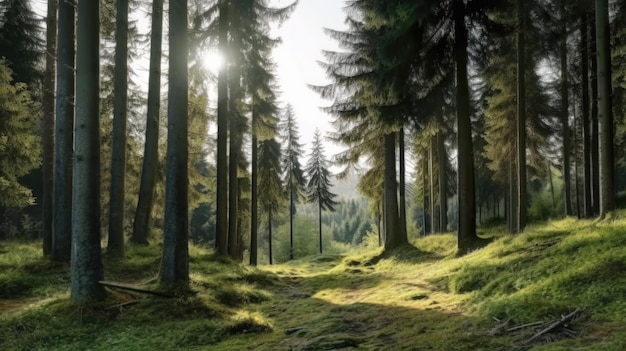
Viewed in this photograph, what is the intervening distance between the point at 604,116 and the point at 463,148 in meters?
3.88

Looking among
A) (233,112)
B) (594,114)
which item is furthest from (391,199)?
(594,114)

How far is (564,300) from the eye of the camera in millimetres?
5586

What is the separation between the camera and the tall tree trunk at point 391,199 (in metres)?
19.5

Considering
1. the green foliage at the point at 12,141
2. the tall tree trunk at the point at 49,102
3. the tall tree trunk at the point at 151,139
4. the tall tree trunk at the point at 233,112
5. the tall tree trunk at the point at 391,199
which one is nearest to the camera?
the tall tree trunk at the point at 49,102

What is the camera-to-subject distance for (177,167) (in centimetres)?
888

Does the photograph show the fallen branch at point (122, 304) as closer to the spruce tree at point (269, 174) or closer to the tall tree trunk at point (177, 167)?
the tall tree trunk at point (177, 167)

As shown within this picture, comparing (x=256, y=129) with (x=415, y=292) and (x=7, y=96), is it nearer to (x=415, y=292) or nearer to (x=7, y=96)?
(x=7, y=96)

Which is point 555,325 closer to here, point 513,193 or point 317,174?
point 513,193

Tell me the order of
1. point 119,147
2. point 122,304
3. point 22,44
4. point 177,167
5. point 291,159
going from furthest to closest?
point 291,159 < point 22,44 < point 119,147 < point 177,167 < point 122,304

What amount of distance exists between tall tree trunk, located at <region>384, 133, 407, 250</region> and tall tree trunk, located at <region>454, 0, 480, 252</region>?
592cm

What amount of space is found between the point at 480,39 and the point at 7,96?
651 inches

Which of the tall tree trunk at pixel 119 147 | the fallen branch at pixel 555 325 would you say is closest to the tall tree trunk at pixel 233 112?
the tall tree trunk at pixel 119 147

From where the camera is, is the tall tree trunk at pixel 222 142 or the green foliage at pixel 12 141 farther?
the green foliage at pixel 12 141

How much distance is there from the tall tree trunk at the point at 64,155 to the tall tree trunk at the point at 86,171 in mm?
3127
